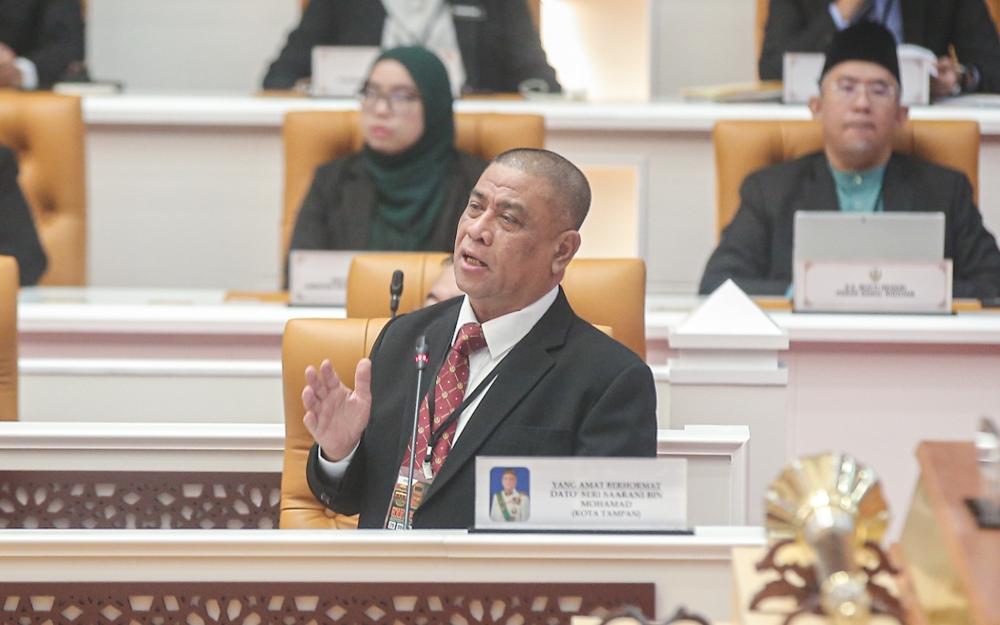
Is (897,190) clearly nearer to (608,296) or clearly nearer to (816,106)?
(816,106)

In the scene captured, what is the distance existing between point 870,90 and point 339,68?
155cm

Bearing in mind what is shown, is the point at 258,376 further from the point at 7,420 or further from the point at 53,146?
the point at 53,146

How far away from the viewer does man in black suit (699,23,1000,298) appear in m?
3.29

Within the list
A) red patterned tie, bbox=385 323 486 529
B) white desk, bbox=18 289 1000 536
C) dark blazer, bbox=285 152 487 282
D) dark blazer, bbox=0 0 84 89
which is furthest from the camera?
dark blazer, bbox=0 0 84 89

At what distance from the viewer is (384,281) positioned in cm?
234

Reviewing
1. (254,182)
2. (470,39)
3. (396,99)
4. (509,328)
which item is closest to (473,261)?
(509,328)

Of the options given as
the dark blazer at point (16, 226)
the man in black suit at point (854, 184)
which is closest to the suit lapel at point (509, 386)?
the man in black suit at point (854, 184)

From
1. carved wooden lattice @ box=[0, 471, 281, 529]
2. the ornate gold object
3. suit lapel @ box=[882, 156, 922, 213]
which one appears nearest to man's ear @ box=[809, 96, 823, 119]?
suit lapel @ box=[882, 156, 922, 213]

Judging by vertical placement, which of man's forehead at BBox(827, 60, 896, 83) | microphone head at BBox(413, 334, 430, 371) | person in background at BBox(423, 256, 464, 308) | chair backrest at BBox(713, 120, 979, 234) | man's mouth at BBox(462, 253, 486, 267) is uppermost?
man's forehead at BBox(827, 60, 896, 83)

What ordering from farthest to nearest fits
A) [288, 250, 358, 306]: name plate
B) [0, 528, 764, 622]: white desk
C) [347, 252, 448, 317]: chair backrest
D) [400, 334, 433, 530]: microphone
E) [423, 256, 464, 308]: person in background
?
[288, 250, 358, 306]: name plate
[347, 252, 448, 317]: chair backrest
[423, 256, 464, 308]: person in background
[400, 334, 433, 530]: microphone
[0, 528, 764, 622]: white desk

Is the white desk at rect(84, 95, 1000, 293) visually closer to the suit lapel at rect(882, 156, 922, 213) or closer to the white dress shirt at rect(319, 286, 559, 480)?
the suit lapel at rect(882, 156, 922, 213)

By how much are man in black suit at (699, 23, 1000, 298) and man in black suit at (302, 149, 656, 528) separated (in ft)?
4.80

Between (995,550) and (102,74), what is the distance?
484 cm

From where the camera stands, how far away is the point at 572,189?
1887mm
